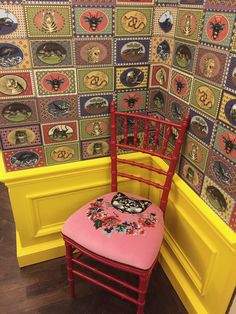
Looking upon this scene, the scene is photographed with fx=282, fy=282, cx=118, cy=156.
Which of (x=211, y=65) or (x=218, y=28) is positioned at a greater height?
(x=218, y=28)

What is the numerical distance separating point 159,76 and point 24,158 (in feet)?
2.99

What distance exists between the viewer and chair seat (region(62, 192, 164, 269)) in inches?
53.9

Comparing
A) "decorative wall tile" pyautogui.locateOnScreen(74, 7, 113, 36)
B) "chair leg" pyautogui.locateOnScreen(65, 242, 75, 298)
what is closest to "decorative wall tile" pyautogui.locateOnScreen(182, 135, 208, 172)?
"decorative wall tile" pyautogui.locateOnScreen(74, 7, 113, 36)

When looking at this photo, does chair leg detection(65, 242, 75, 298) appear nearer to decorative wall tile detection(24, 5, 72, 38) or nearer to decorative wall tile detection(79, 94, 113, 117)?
decorative wall tile detection(79, 94, 113, 117)

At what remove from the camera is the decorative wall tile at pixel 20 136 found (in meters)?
1.51

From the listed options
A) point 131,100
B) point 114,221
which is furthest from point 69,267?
point 131,100

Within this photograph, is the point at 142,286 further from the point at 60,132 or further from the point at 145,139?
the point at 60,132

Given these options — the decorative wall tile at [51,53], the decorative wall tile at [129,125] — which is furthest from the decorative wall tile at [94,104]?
the decorative wall tile at [51,53]

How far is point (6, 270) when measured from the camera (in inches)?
74.4

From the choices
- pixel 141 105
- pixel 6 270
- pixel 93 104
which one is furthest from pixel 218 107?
pixel 6 270

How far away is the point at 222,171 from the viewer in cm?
127

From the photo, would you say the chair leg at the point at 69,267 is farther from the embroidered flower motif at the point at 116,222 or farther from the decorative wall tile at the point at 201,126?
the decorative wall tile at the point at 201,126

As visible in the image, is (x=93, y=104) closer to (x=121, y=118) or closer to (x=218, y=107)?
(x=121, y=118)

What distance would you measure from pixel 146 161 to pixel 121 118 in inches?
14.3
